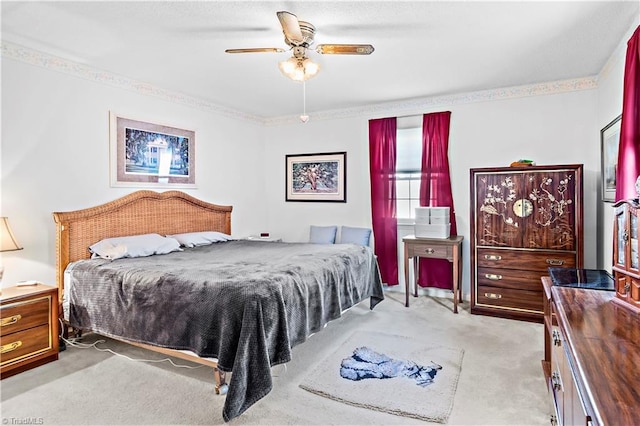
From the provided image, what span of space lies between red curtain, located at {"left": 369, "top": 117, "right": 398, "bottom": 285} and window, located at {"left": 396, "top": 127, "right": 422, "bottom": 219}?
0.11m

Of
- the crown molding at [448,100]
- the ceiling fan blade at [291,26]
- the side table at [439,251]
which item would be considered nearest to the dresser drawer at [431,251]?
the side table at [439,251]

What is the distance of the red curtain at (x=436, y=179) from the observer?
4.92 metres

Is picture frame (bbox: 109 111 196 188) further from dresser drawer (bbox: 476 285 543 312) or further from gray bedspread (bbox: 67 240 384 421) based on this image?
dresser drawer (bbox: 476 285 543 312)

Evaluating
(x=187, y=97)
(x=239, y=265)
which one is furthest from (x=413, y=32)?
(x=187, y=97)

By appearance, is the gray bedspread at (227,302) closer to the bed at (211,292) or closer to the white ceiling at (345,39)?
the bed at (211,292)

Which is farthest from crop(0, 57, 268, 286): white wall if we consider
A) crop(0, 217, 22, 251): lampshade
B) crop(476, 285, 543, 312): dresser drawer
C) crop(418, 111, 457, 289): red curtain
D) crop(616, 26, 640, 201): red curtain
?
crop(616, 26, 640, 201): red curtain

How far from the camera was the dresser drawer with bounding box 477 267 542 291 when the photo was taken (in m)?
4.01

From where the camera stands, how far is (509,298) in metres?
4.12

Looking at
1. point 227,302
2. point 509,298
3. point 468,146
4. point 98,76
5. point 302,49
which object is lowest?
point 509,298

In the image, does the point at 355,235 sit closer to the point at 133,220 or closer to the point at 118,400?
the point at 133,220

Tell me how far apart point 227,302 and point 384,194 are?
128 inches

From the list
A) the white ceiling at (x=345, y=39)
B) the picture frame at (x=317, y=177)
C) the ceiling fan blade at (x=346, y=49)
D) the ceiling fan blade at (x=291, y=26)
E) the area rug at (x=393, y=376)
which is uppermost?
the white ceiling at (x=345, y=39)

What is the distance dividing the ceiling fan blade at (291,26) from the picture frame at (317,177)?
299cm

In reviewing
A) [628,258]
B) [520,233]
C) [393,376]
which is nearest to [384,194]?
[520,233]
